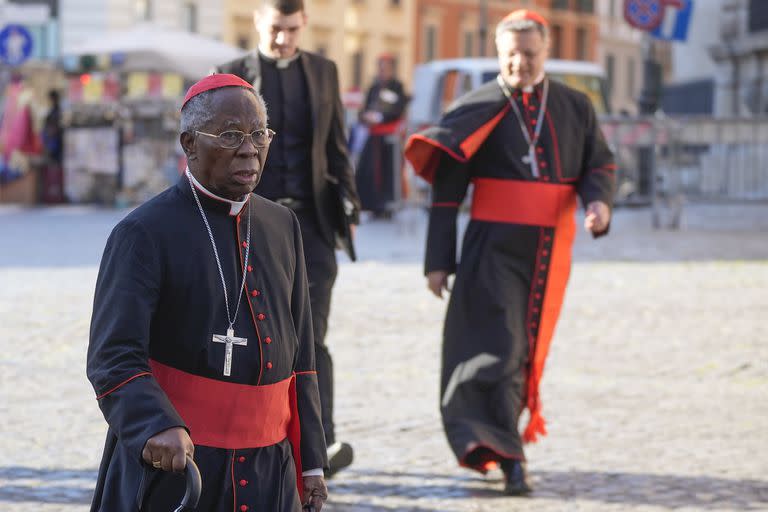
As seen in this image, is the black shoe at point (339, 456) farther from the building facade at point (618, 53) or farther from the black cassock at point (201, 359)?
the building facade at point (618, 53)

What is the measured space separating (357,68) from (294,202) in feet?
185

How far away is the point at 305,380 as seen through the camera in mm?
4074

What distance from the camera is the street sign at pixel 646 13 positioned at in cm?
2273

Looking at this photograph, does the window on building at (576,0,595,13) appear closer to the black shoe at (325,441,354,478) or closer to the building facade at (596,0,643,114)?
the building facade at (596,0,643,114)

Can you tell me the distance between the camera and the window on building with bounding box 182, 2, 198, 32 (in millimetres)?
49688

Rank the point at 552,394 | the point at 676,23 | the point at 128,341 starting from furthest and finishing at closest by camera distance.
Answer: the point at 676,23 → the point at 552,394 → the point at 128,341

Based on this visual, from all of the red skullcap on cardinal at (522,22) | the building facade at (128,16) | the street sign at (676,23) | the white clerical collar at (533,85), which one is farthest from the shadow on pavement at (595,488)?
the building facade at (128,16)

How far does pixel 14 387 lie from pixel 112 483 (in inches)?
208

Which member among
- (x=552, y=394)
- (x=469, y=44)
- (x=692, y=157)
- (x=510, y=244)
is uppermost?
(x=510, y=244)

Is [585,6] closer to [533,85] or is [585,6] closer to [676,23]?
[676,23]

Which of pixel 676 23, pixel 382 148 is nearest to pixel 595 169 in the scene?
pixel 382 148

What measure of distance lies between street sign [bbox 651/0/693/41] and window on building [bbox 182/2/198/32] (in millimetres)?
28007

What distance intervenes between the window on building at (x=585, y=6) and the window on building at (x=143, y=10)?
111ft

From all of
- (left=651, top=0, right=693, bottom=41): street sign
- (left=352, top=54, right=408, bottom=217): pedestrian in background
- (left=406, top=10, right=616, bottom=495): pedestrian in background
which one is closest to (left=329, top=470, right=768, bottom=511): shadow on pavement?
(left=406, top=10, right=616, bottom=495): pedestrian in background
